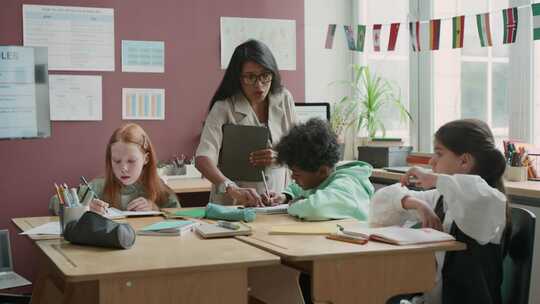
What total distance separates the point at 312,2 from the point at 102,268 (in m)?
3.50

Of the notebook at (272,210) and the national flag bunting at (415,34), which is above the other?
the national flag bunting at (415,34)

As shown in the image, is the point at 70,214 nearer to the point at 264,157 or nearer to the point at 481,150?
the point at 264,157

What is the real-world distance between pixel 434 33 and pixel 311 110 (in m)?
0.87

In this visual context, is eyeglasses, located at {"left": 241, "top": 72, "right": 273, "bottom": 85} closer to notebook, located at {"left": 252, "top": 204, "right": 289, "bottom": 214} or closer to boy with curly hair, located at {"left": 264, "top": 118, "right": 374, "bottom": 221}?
boy with curly hair, located at {"left": 264, "top": 118, "right": 374, "bottom": 221}

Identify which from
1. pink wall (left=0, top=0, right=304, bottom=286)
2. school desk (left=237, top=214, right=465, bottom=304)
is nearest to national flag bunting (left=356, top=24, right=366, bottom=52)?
pink wall (left=0, top=0, right=304, bottom=286)

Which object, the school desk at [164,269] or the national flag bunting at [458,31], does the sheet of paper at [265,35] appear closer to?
the national flag bunting at [458,31]

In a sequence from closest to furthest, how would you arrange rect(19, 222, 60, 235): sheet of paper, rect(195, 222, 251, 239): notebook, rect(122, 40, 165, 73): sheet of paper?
rect(195, 222, 251, 239): notebook < rect(19, 222, 60, 235): sheet of paper < rect(122, 40, 165, 73): sheet of paper

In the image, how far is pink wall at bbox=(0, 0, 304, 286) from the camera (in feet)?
12.7

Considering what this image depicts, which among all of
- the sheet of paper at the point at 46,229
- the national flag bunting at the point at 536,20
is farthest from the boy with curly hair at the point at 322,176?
the national flag bunting at the point at 536,20

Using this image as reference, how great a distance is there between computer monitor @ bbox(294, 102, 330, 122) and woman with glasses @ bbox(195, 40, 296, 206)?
118cm

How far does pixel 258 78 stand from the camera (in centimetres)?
279

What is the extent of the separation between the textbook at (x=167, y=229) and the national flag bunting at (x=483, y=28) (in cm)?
207

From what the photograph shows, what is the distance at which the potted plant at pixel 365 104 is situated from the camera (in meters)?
4.45

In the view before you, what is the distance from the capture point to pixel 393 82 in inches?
182
